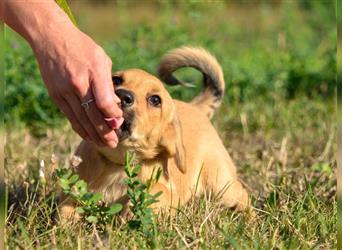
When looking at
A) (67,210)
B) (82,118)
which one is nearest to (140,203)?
(82,118)

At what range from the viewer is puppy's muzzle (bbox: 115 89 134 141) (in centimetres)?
323

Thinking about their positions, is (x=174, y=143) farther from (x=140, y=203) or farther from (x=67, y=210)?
(x=140, y=203)

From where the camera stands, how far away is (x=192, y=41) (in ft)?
20.5

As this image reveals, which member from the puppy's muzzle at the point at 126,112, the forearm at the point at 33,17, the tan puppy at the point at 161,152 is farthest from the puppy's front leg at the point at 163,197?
the forearm at the point at 33,17

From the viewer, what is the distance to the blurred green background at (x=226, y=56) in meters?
5.49

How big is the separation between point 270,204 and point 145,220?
28.7 inches

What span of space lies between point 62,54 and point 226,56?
13.9ft

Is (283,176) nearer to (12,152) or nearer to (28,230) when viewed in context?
(28,230)

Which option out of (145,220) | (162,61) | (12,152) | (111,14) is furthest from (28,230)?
(111,14)

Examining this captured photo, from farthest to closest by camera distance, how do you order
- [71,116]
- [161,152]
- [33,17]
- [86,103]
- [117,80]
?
1. [161,152]
2. [117,80]
3. [71,116]
4. [86,103]
5. [33,17]

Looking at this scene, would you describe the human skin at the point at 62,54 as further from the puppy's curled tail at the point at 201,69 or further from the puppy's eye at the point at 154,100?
the puppy's curled tail at the point at 201,69

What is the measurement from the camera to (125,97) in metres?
3.23

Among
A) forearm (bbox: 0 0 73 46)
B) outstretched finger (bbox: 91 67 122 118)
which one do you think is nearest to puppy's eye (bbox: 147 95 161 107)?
outstretched finger (bbox: 91 67 122 118)

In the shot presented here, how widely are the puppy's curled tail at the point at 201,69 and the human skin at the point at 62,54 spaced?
51.8 inches
